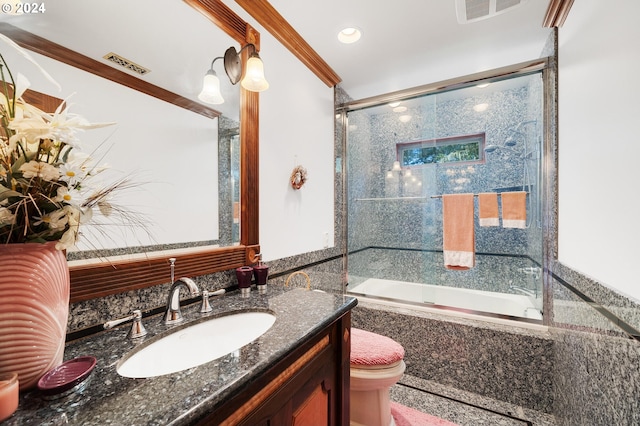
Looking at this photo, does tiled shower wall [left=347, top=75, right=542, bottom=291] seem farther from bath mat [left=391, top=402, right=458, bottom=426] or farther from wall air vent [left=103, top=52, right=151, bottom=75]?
A: wall air vent [left=103, top=52, right=151, bottom=75]

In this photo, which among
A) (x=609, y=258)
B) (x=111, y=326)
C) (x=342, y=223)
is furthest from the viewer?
(x=342, y=223)

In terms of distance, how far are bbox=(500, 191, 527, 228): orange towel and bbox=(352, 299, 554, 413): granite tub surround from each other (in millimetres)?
755

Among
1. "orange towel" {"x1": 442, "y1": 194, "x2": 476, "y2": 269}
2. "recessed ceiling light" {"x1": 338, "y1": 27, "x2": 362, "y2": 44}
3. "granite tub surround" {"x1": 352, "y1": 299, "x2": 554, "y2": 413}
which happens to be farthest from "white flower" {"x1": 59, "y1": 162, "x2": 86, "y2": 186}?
"orange towel" {"x1": 442, "y1": 194, "x2": 476, "y2": 269}

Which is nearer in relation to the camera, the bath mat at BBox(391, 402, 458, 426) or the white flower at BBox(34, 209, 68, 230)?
the white flower at BBox(34, 209, 68, 230)

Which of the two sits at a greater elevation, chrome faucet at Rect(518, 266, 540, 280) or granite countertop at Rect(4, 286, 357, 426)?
granite countertop at Rect(4, 286, 357, 426)

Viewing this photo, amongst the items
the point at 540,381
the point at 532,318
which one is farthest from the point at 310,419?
the point at 532,318

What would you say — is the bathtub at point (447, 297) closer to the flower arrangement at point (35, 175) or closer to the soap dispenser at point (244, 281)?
the soap dispenser at point (244, 281)

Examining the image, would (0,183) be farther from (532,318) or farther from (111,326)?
(532,318)

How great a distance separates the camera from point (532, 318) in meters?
1.79

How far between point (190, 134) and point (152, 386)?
94cm

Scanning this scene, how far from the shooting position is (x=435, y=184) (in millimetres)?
2609

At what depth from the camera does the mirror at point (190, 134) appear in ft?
2.65

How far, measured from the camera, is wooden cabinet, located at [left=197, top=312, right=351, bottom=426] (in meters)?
0.61

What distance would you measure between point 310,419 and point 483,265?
91.9 inches
